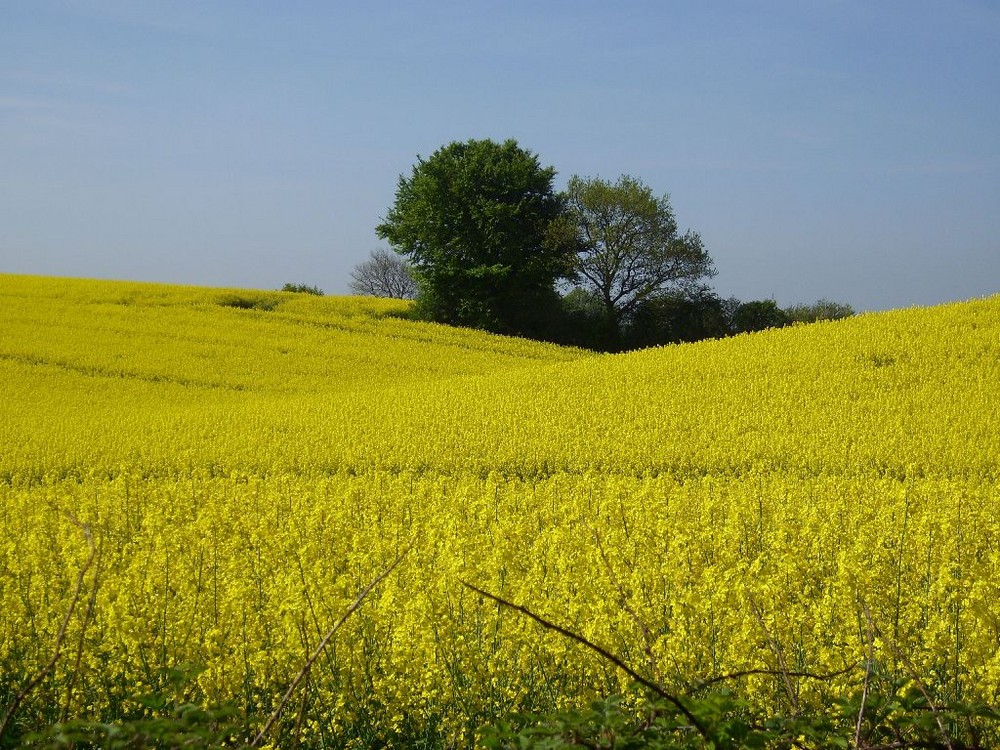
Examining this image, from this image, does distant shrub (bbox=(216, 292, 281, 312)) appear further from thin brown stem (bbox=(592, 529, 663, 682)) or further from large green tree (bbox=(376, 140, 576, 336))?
thin brown stem (bbox=(592, 529, 663, 682))

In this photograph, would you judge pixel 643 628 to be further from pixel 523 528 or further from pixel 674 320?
Answer: pixel 674 320

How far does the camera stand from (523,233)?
130 feet

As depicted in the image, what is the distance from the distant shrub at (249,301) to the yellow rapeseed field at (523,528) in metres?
11.6

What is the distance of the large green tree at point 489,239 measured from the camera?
38562 mm

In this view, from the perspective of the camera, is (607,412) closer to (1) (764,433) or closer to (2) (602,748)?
(1) (764,433)

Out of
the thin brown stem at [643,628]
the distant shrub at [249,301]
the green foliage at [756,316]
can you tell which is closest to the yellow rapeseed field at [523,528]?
the thin brown stem at [643,628]

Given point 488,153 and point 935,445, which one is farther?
point 488,153

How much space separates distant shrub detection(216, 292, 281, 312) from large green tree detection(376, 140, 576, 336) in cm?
575

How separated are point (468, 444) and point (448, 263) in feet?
83.5

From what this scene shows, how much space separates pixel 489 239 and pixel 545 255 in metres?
2.30

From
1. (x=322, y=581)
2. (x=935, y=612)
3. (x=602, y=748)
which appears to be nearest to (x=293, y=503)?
(x=322, y=581)

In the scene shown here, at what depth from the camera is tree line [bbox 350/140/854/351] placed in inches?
1529

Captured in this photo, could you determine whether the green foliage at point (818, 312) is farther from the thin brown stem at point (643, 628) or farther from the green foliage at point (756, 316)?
the thin brown stem at point (643, 628)

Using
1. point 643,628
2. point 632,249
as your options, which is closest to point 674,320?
point 632,249
